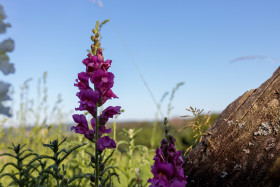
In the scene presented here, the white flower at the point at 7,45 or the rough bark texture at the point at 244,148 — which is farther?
the white flower at the point at 7,45

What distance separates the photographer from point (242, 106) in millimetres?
2074

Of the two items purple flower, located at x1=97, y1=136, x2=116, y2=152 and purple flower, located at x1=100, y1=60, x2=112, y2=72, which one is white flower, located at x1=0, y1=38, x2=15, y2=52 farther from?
purple flower, located at x1=97, y1=136, x2=116, y2=152

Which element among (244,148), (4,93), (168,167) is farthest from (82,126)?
(4,93)

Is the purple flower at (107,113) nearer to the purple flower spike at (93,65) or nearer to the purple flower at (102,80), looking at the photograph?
the purple flower at (102,80)

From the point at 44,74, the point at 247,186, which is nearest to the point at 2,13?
the point at 44,74

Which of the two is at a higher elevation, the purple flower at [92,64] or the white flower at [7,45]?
the white flower at [7,45]

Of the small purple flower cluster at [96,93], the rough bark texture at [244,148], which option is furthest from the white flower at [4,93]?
the rough bark texture at [244,148]

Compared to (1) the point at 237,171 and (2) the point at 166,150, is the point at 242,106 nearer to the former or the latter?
(1) the point at 237,171

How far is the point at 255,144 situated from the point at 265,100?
0.35 m

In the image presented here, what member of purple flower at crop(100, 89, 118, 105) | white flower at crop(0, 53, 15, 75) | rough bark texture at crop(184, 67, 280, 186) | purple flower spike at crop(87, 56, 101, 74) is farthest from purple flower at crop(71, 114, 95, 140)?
white flower at crop(0, 53, 15, 75)

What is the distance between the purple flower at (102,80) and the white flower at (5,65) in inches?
98.1

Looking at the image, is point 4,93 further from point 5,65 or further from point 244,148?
point 244,148

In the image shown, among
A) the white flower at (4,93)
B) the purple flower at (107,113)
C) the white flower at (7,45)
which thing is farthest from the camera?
the white flower at (7,45)

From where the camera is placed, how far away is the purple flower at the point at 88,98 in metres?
1.54
